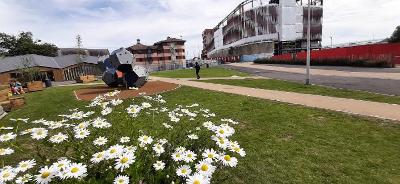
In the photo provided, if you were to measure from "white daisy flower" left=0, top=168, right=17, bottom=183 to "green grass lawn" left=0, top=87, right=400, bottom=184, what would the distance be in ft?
2.12

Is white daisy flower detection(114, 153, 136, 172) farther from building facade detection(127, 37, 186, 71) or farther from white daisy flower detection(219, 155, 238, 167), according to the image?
building facade detection(127, 37, 186, 71)

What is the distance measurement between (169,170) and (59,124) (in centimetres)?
144

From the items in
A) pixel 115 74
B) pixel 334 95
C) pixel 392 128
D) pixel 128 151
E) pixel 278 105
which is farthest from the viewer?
pixel 115 74

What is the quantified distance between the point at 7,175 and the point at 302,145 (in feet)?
21.0

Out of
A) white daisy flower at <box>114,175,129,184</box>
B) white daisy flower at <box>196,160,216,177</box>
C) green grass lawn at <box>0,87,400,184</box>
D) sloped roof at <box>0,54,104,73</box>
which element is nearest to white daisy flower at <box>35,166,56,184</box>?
green grass lawn at <box>0,87,400,184</box>

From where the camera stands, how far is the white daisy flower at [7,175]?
2571 millimetres

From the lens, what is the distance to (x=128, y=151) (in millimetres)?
2939

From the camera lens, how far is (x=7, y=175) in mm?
2641

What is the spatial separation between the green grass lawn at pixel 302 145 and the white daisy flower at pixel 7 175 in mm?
646

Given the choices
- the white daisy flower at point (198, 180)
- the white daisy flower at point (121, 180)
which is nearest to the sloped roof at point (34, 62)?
the white daisy flower at point (121, 180)

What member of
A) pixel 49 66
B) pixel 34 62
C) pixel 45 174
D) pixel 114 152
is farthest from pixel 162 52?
pixel 45 174

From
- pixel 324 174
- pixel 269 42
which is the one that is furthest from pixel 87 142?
pixel 269 42

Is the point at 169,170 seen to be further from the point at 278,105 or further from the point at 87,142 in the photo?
the point at 278,105

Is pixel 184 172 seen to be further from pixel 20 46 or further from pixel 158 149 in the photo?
pixel 20 46
